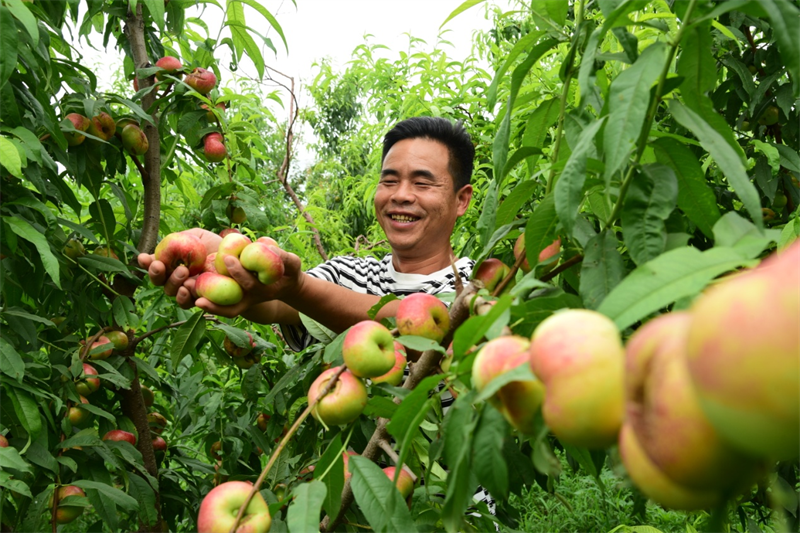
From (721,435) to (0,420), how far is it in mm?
1689

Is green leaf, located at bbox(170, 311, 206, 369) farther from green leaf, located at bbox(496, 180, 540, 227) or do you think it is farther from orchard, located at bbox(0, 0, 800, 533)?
green leaf, located at bbox(496, 180, 540, 227)

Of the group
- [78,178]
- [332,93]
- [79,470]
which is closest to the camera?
[79,470]

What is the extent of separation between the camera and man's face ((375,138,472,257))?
7.28ft

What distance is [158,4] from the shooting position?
1.63 meters

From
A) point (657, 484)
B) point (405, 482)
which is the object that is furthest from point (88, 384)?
point (657, 484)

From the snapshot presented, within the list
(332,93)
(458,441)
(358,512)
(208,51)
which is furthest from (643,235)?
(332,93)

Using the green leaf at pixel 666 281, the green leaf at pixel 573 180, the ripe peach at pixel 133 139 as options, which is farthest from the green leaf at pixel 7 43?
the green leaf at pixel 666 281

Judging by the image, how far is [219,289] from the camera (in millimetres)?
1276

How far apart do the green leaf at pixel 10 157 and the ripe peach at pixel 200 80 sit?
28.1 inches

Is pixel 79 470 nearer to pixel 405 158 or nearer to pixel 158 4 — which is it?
pixel 158 4

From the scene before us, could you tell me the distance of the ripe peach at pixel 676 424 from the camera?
28 cm

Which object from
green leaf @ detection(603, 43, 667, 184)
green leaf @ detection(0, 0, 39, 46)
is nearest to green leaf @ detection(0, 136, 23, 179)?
green leaf @ detection(0, 0, 39, 46)

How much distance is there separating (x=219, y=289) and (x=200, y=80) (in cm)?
89

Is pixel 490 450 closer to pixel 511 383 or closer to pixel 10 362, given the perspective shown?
pixel 511 383
